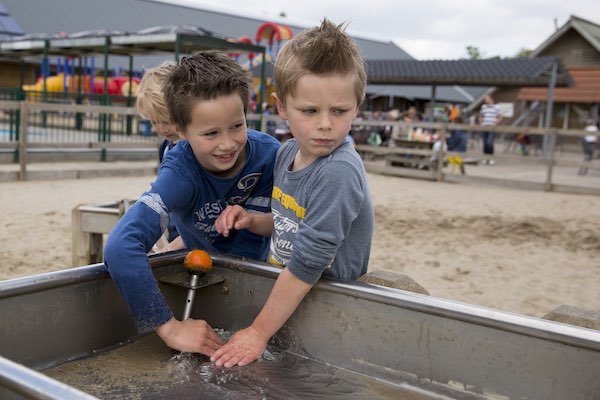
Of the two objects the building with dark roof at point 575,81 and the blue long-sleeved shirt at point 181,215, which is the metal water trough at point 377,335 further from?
the building with dark roof at point 575,81

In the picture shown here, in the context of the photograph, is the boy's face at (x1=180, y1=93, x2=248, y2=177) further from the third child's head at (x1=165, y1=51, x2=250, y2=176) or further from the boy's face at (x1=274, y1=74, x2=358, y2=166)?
the boy's face at (x1=274, y1=74, x2=358, y2=166)

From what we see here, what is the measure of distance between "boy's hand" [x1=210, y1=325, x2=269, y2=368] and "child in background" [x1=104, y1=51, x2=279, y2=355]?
0.06 meters

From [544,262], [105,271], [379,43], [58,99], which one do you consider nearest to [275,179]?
[105,271]

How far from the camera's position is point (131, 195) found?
26.1ft

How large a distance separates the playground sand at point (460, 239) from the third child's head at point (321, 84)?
263cm

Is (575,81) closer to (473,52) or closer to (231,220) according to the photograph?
(231,220)

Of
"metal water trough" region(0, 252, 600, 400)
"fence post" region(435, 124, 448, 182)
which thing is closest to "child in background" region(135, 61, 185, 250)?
"metal water trough" region(0, 252, 600, 400)

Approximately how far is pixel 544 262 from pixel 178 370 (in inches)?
176

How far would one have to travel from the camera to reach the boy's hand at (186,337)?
5.41 ft

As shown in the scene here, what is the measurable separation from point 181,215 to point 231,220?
0.25m

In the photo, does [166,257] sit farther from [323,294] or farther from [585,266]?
[585,266]

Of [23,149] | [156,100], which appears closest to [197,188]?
[156,100]

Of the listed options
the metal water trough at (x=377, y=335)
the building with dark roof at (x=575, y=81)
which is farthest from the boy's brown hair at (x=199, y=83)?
the building with dark roof at (x=575, y=81)

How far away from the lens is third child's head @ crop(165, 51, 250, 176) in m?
1.78
